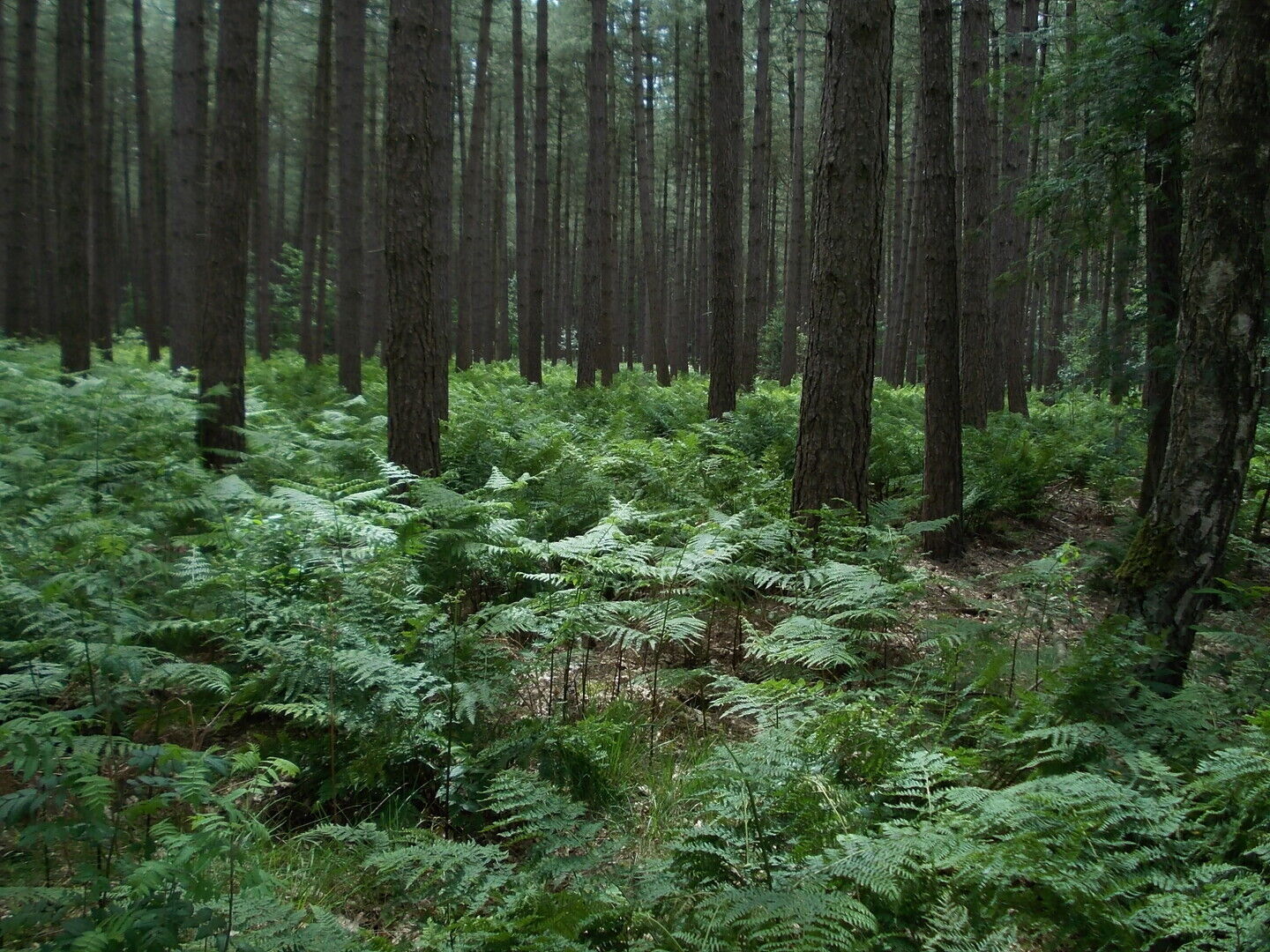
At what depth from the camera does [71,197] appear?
420 inches

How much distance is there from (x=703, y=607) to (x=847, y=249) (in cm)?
263

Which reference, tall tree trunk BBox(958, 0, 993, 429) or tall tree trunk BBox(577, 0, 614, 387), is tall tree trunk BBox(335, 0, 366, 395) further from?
tall tree trunk BBox(958, 0, 993, 429)

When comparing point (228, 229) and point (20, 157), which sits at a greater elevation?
point (20, 157)

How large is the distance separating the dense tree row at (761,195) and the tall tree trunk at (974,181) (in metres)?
0.04

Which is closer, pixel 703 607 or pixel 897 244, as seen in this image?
pixel 703 607

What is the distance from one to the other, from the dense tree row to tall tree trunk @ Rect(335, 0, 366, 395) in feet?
0.20

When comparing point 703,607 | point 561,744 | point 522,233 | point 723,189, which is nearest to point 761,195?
point 723,189

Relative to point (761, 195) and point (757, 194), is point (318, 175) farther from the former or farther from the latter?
point (761, 195)

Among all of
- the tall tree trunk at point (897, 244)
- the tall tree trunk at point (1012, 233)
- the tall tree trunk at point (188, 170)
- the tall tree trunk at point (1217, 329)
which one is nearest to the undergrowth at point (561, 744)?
the tall tree trunk at point (1217, 329)

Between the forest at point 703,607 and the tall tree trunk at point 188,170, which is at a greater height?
the tall tree trunk at point 188,170

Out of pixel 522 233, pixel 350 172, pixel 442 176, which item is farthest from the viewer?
pixel 522 233

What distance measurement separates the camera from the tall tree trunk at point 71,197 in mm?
10758

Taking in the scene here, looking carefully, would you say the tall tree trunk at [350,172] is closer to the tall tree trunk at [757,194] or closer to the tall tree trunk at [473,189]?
the tall tree trunk at [473,189]

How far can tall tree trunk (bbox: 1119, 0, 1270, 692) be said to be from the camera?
388 centimetres
